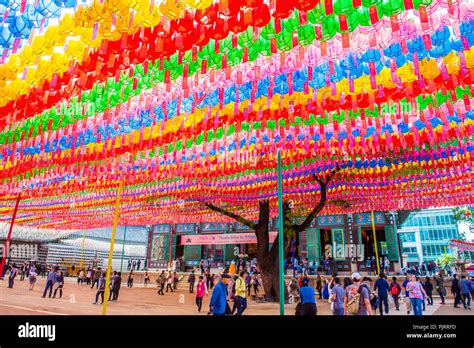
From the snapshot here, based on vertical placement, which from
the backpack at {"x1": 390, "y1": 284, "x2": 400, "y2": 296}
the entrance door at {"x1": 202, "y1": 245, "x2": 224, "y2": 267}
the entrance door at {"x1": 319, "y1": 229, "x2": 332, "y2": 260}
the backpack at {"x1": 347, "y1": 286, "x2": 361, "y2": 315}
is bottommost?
the backpack at {"x1": 390, "y1": 284, "x2": 400, "y2": 296}

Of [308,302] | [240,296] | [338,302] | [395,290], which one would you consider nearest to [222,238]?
[395,290]

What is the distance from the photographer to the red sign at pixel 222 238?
27.3 meters

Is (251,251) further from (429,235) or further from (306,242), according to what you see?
(429,235)

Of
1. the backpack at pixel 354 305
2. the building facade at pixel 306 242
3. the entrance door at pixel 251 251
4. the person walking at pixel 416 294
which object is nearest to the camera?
the backpack at pixel 354 305

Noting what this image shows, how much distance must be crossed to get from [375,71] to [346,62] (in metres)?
0.48

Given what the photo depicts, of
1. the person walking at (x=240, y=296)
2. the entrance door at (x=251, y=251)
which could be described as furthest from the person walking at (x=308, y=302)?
the entrance door at (x=251, y=251)

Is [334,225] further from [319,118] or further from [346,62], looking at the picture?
[346,62]

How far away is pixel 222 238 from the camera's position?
28734mm

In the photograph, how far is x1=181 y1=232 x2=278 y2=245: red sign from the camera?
27.3 metres

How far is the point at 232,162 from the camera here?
10195 millimetres

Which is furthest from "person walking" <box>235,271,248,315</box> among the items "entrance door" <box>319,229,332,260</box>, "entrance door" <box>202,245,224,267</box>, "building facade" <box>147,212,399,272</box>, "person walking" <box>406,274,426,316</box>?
"entrance door" <box>202,245,224,267</box>

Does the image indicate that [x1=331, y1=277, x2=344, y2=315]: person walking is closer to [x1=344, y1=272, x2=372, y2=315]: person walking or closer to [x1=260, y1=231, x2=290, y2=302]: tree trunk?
[x1=344, y1=272, x2=372, y2=315]: person walking

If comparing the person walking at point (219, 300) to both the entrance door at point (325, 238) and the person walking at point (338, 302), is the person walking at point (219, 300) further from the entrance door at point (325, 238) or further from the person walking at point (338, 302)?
the entrance door at point (325, 238)
